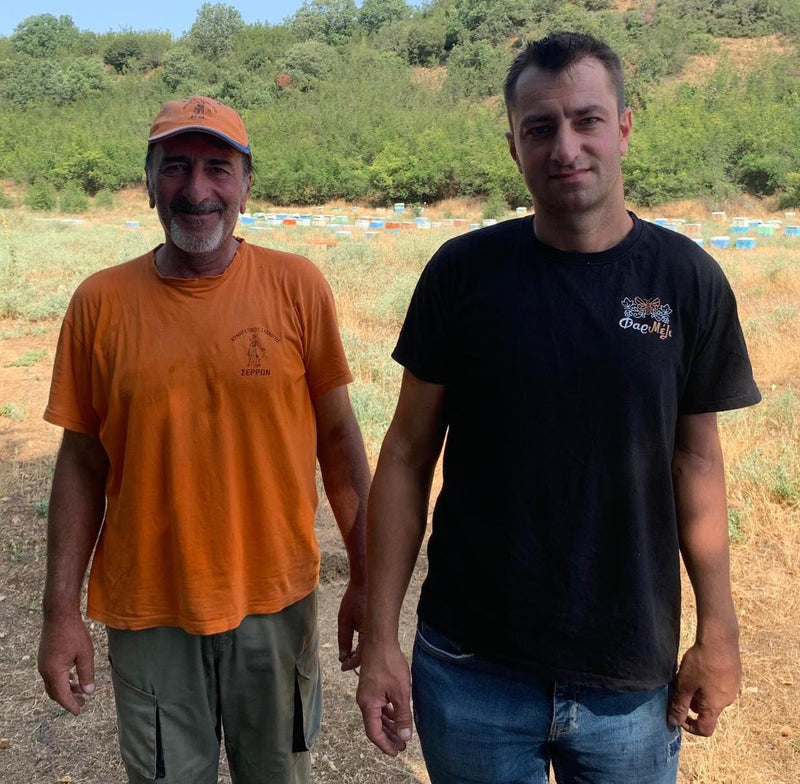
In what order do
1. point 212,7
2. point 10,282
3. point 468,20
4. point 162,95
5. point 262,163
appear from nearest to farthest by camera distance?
1. point 10,282
2. point 262,163
3. point 162,95
4. point 468,20
5. point 212,7

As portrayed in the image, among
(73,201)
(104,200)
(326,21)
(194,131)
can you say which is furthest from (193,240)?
(326,21)

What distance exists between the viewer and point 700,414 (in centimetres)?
147

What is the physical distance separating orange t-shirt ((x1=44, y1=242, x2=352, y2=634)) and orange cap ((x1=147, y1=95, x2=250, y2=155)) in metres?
0.29

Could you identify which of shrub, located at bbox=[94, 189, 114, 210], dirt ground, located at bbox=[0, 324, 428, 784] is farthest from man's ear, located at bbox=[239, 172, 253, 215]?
shrub, located at bbox=[94, 189, 114, 210]

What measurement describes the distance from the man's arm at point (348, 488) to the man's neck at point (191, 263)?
1.28 feet

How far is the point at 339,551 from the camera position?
172 inches

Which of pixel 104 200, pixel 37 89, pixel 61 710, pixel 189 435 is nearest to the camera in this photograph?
pixel 189 435

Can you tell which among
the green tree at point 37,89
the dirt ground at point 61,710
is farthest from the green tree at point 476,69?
the dirt ground at point 61,710

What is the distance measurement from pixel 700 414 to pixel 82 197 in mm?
38603

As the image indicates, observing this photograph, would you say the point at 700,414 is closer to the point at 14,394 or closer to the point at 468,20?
the point at 14,394

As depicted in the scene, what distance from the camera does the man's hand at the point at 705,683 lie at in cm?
146

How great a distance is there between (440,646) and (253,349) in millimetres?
745

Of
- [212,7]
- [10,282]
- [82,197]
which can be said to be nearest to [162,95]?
[212,7]

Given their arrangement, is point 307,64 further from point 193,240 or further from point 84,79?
point 193,240
